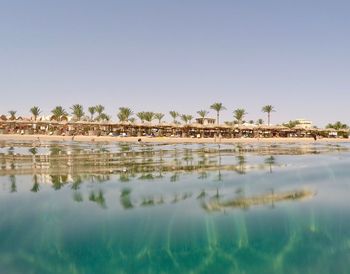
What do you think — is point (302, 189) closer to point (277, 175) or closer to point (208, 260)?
point (277, 175)

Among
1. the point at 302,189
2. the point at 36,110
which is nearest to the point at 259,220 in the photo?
the point at 302,189

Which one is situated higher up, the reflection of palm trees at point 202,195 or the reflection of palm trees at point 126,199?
the reflection of palm trees at point 126,199

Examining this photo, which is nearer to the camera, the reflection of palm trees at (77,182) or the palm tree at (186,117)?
the reflection of palm trees at (77,182)

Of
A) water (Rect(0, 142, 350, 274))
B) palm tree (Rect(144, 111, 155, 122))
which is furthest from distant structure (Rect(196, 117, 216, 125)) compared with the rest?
water (Rect(0, 142, 350, 274))

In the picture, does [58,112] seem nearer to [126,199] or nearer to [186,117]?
[186,117]

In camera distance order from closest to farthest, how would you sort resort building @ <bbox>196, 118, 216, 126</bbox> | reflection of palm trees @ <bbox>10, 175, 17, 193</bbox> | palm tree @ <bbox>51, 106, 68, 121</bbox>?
reflection of palm trees @ <bbox>10, 175, 17, 193</bbox> → palm tree @ <bbox>51, 106, 68, 121</bbox> → resort building @ <bbox>196, 118, 216, 126</bbox>

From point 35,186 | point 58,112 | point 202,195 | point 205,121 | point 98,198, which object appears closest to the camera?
point 98,198

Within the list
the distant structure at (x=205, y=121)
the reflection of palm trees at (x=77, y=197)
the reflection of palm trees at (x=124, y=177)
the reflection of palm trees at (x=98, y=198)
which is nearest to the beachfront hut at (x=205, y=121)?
the distant structure at (x=205, y=121)

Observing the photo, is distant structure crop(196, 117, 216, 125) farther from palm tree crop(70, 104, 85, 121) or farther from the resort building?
palm tree crop(70, 104, 85, 121)

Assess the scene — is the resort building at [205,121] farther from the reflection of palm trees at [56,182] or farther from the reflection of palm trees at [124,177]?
the reflection of palm trees at [56,182]

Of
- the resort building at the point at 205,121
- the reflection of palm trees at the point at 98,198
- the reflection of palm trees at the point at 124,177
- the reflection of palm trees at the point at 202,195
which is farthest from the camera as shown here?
the resort building at the point at 205,121

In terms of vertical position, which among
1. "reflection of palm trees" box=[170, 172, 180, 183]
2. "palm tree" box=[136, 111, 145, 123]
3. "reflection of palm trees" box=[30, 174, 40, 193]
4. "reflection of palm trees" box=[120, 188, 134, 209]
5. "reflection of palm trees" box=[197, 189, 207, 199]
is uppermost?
"palm tree" box=[136, 111, 145, 123]

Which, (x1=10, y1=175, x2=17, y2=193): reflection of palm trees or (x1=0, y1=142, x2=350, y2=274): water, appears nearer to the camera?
(x1=0, y1=142, x2=350, y2=274): water

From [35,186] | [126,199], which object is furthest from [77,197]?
[35,186]
